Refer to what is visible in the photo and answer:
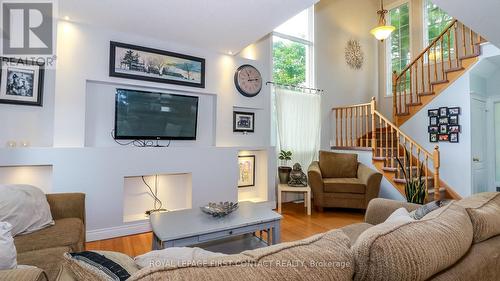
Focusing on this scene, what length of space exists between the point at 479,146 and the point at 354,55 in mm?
2946

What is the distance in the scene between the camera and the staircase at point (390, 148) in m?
3.94

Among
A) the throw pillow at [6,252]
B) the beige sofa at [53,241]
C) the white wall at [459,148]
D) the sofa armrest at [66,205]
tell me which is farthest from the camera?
the white wall at [459,148]

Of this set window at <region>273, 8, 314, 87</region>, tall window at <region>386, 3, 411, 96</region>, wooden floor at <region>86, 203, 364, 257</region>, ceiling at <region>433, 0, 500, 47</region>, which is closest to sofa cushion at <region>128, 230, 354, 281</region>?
wooden floor at <region>86, 203, 364, 257</region>

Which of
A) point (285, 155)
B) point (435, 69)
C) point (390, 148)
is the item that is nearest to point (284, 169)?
point (285, 155)

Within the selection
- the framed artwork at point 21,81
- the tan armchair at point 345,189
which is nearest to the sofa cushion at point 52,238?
the framed artwork at point 21,81

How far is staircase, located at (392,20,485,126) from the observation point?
172 inches

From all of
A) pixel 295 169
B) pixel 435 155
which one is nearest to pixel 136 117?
pixel 295 169

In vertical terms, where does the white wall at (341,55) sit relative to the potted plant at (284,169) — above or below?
above

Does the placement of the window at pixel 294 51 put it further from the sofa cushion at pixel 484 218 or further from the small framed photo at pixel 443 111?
the sofa cushion at pixel 484 218

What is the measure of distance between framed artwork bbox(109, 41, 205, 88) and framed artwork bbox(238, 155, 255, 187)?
4.50 ft

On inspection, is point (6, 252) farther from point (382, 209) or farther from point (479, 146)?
point (479, 146)

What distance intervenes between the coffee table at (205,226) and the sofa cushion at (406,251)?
1364mm

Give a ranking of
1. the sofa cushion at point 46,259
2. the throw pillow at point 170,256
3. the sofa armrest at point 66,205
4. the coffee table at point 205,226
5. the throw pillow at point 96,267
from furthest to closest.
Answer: the sofa armrest at point 66,205 → the coffee table at point 205,226 → the sofa cushion at point 46,259 → the throw pillow at point 170,256 → the throw pillow at point 96,267

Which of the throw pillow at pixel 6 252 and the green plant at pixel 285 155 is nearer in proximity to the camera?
the throw pillow at pixel 6 252
